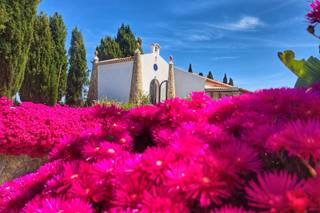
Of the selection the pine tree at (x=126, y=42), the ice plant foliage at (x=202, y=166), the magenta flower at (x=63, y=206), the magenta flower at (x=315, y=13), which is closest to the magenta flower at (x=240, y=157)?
the ice plant foliage at (x=202, y=166)

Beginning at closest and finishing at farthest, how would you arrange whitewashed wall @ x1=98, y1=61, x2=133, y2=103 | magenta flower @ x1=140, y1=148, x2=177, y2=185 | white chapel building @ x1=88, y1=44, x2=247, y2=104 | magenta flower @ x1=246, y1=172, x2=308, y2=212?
magenta flower @ x1=246, y1=172, x2=308, y2=212 → magenta flower @ x1=140, y1=148, x2=177, y2=185 → white chapel building @ x1=88, y1=44, x2=247, y2=104 → whitewashed wall @ x1=98, y1=61, x2=133, y2=103

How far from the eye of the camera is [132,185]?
0.85m

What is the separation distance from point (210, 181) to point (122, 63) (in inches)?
1025

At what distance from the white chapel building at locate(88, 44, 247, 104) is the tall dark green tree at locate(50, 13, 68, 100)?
4250 mm

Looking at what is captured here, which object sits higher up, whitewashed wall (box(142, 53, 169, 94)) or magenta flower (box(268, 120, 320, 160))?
whitewashed wall (box(142, 53, 169, 94))

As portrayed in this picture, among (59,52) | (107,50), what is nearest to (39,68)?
(59,52)

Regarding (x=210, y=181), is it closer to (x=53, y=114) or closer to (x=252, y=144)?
(x=252, y=144)

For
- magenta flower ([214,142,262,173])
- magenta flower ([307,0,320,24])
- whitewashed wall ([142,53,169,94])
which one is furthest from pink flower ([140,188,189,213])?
whitewashed wall ([142,53,169,94])

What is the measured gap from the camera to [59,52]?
20.1 meters

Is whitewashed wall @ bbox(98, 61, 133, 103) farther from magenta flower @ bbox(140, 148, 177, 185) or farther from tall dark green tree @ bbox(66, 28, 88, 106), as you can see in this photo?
magenta flower @ bbox(140, 148, 177, 185)

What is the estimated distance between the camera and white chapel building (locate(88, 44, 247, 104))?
2497cm

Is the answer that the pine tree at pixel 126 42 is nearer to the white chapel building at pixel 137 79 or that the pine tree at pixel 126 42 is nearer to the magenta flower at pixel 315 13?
the white chapel building at pixel 137 79

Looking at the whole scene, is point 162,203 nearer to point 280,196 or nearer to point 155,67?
point 280,196

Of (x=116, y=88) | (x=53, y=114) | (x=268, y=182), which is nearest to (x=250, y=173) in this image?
(x=268, y=182)
